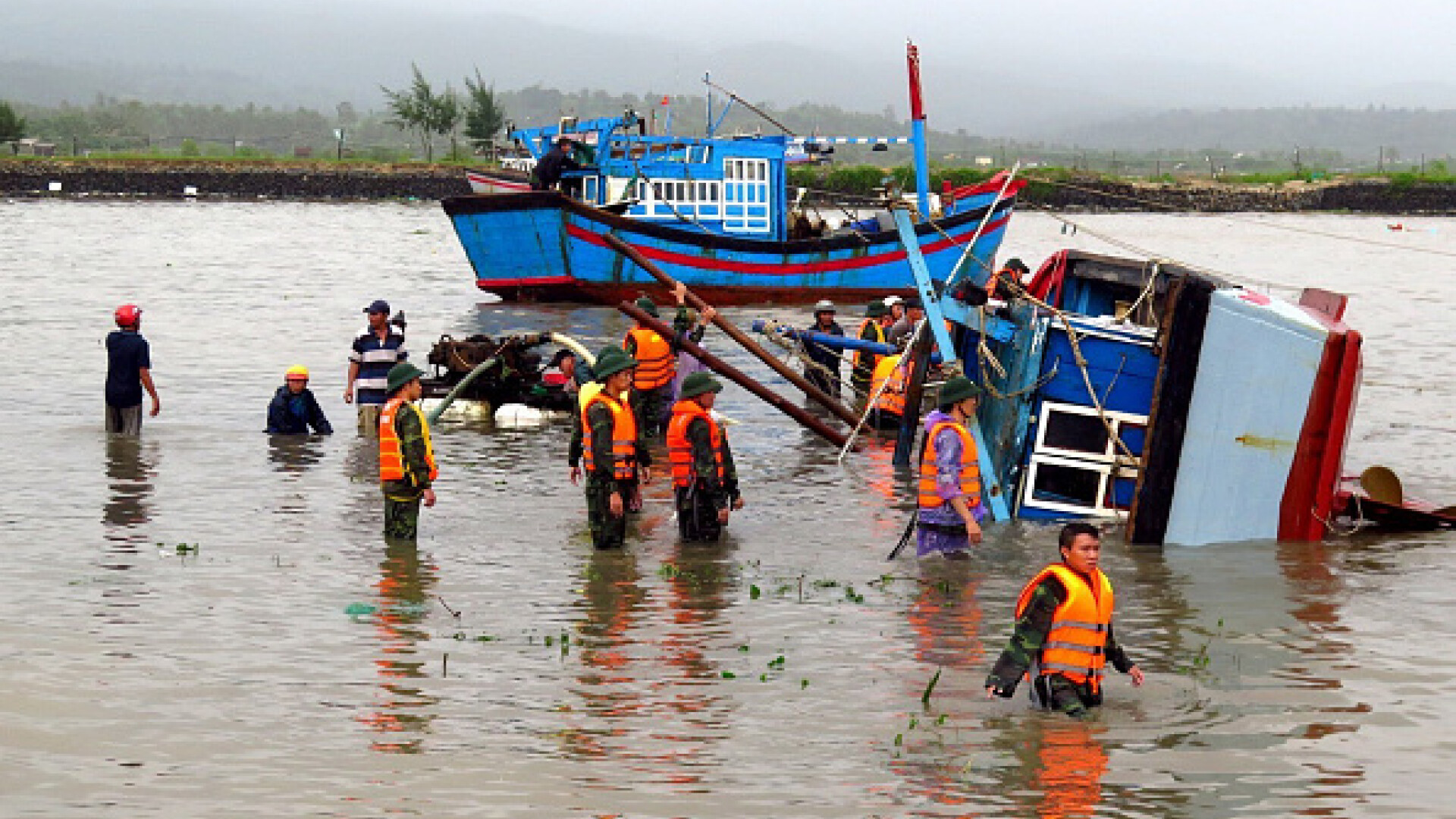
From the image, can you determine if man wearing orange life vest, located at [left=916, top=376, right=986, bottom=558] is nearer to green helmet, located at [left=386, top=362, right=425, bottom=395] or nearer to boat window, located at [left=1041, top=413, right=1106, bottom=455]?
boat window, located at [left=1041, top=413, right=1106, bottom=455]

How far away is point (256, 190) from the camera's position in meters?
87.3

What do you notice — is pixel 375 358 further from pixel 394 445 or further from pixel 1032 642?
pixel 1032 642

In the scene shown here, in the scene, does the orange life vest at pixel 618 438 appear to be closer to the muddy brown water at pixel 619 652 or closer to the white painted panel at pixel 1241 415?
the muddy brown water at pixel 619 652

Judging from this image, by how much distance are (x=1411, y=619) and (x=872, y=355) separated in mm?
9927

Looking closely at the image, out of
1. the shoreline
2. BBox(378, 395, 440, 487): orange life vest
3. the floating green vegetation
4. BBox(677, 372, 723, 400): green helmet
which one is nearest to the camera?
the floating green vegetation

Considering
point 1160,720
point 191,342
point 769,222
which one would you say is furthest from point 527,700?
point 769,222

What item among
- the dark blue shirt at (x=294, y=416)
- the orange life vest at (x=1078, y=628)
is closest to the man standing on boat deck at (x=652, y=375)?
the dark blue shirt at (x=294, y=416)

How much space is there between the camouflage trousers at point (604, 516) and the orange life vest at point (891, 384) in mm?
5262

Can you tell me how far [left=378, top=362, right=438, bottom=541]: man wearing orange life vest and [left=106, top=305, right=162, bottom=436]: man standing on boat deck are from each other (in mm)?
5717

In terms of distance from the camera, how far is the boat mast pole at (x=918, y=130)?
16203mm

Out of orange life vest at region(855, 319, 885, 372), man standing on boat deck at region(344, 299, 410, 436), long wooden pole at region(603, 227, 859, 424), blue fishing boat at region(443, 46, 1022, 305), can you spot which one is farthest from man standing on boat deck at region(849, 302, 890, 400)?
blue fishing boat at region(443, 46, 1022, 305)

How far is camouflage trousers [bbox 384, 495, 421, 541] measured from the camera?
13.7 metres

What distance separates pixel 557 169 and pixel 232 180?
176 ft

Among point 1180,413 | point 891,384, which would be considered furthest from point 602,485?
point 891,384
